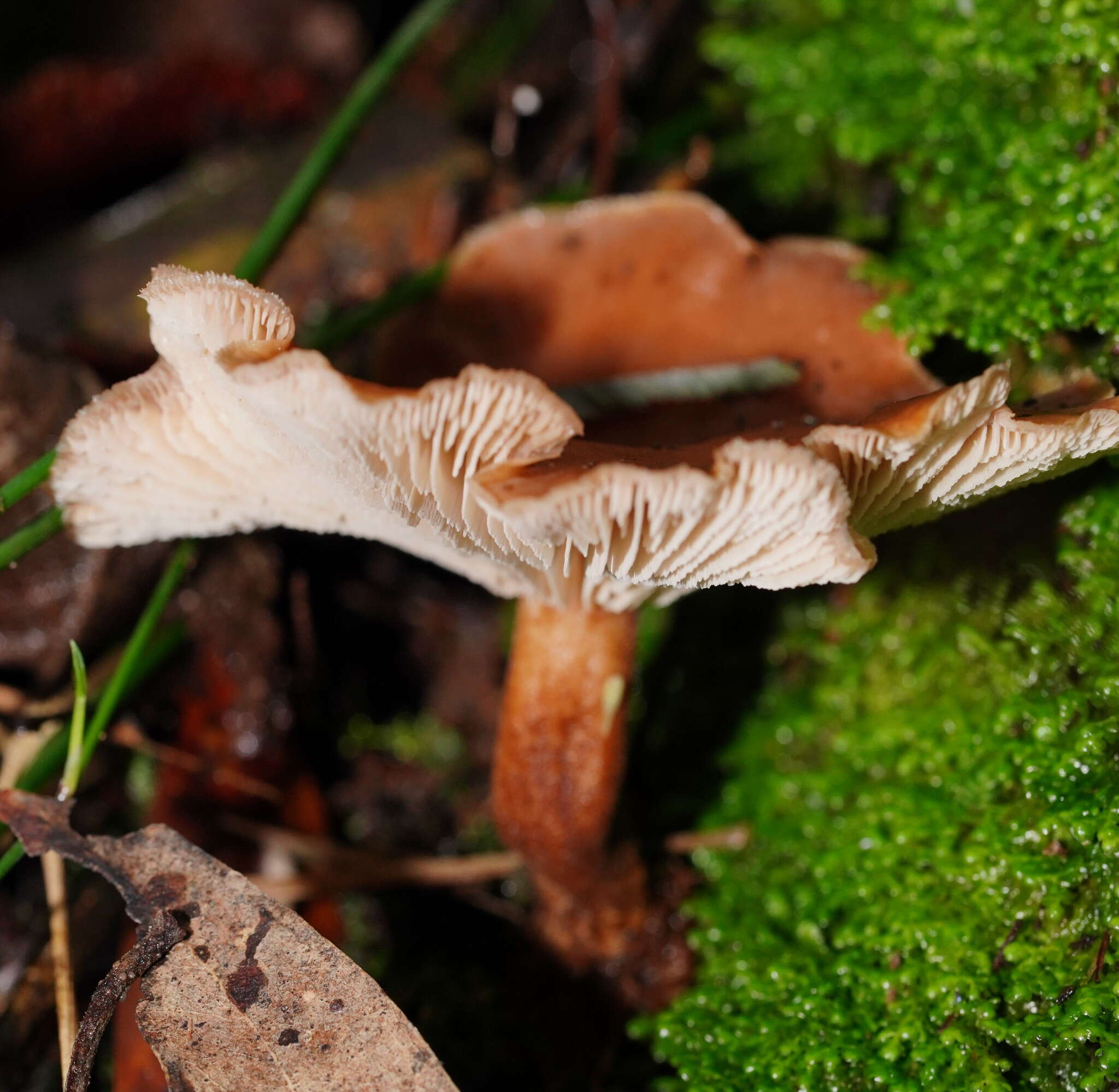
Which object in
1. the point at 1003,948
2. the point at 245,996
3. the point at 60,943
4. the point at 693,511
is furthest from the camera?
the point at 60,943

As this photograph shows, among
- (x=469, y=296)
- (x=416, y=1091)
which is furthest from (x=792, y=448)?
(x=469, y=296)

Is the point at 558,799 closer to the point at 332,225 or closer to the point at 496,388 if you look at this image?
the point at 496,388

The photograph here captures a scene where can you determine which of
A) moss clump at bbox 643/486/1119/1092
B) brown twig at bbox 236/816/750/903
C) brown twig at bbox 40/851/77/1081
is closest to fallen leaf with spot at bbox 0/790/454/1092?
brown twig at bbox 40/851/77/1081

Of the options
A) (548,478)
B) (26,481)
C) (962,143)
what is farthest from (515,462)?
(962,143)

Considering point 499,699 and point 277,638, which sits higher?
point 277,638

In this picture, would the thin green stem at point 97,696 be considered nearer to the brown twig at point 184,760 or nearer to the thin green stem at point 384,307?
the brown twig at point 184,760

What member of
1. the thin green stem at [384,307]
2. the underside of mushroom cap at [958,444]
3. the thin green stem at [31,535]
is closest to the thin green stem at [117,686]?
the thin green stem at [31,535]

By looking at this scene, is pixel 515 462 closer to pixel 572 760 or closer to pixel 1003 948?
pixel 572 760
